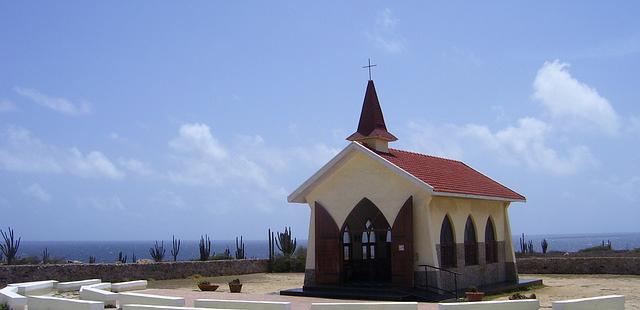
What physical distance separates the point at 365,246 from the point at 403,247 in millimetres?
2559

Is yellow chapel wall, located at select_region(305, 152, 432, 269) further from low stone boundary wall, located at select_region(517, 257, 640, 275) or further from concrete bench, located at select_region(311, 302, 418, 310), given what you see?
low stone boundary wall, located at select_region(517, 257, 640, 275)

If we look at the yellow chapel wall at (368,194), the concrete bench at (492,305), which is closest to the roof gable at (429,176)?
the yellow chapel wall at (368,194)

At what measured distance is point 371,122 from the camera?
25547 mm

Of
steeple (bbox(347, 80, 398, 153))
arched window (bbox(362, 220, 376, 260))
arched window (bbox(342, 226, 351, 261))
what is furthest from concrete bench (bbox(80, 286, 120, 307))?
steeple (bbox(347, 80, 398, 153))

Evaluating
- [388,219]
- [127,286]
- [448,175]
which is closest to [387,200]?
[388,219]

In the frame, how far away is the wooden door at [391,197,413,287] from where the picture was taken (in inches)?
884

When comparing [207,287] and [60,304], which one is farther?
[207,287]

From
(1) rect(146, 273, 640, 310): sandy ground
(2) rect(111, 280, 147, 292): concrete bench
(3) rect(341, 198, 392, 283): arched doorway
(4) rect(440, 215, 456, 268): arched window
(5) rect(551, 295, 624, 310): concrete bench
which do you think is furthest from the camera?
(3) rect(341, 198, 392, 283): arched doorway

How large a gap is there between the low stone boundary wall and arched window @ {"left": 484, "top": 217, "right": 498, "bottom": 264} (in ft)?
29.3

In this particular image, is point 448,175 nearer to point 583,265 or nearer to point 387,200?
point 387,200

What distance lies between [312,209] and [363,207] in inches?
71.7

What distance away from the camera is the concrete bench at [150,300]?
17375 mm

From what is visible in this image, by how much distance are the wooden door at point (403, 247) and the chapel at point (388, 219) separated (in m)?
0.03

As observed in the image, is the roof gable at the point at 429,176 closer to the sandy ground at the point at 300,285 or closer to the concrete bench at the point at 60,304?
the sandy ground at the point at 300,285
